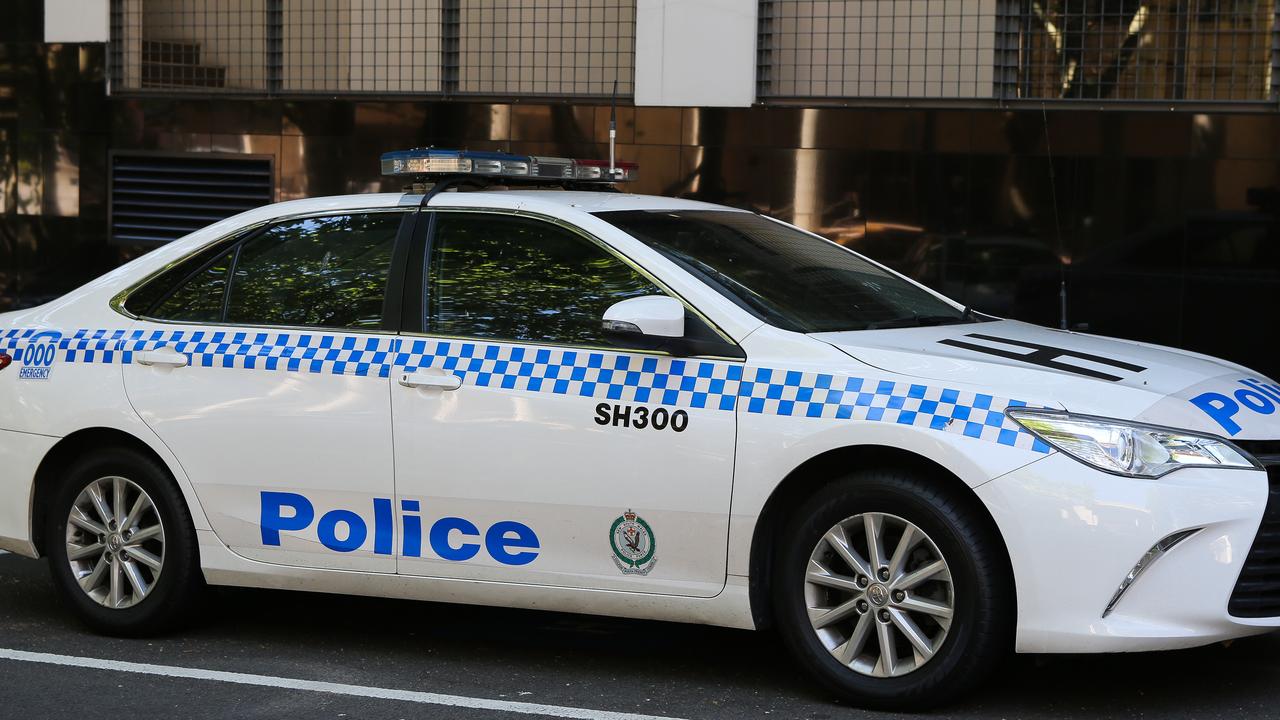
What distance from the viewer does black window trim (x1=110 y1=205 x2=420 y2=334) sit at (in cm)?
550

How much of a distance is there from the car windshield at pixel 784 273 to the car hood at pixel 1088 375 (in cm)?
20

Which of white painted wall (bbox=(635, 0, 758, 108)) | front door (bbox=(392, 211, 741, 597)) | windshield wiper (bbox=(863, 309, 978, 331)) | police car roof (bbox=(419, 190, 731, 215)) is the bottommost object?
front door (bbox=(392, 211, 741, 597))

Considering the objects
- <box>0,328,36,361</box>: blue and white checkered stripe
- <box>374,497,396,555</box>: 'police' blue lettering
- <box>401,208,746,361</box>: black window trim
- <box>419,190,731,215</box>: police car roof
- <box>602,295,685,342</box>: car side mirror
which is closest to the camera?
<box>602,295,685,342</box>: car side mirror

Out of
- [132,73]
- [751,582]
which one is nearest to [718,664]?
[751,582]

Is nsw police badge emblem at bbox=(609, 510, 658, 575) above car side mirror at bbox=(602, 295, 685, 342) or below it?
below

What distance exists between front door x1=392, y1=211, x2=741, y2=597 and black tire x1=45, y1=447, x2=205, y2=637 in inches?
36.8

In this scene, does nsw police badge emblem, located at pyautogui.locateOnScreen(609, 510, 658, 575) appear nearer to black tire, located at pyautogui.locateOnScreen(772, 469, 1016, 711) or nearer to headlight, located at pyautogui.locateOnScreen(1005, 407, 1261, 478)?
black tire, located at pyautogui.locateOnScreen(772, 469, 1016, 711)

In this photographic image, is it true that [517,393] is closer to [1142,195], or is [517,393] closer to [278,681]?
[278,681]

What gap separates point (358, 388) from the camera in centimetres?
538

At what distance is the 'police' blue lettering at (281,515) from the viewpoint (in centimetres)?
548

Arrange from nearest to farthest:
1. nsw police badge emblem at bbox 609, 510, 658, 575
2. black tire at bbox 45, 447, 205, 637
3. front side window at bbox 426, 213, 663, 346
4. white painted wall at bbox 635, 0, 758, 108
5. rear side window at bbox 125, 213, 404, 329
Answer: nsw police badge emblem at bbox 609, 510, 658, 575
front side window at bbox 426, 213, 663, 346
rear side window at bbox 125, 213, 404, 329
black tire at bbox 45, 447, 205, 637
white painted wall at bbox 635, 0, 758, 108

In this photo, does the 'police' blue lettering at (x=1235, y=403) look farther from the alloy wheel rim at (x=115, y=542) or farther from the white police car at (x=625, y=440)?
the alloy wheel rim at (x=115, y=542)

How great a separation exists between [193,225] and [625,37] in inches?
170

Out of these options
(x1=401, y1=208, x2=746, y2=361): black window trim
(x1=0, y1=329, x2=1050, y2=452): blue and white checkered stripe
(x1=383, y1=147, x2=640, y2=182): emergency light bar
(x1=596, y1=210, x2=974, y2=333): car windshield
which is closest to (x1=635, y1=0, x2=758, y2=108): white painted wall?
(x1=383, y1=147, x2=640, y2=182): emergency light bar
